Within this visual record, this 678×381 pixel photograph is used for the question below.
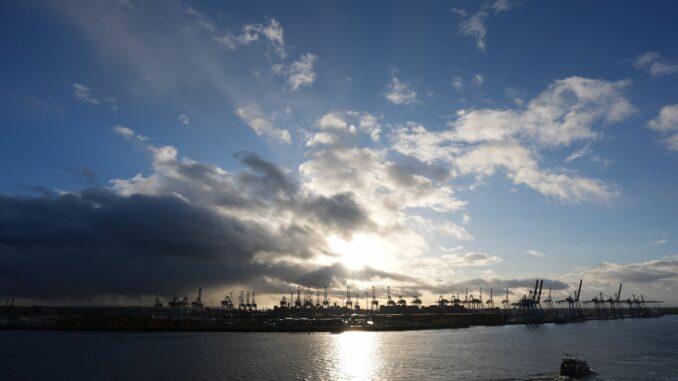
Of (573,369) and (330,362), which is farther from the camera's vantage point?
(330,362)

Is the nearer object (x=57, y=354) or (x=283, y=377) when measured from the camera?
(x=283, y=377)

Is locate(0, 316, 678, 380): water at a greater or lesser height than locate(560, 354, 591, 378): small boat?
lesser

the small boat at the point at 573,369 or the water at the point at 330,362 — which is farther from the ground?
the small boat at the point at 573,369

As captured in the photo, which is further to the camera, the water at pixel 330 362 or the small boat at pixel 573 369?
the water at pixel 330 362

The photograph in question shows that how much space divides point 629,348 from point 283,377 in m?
85.8

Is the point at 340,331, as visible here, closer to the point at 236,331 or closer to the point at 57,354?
the point at 236,331

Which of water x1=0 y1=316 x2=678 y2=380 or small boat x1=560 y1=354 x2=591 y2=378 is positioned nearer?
small boat x1=560 y1=354 x2=591 y2=378

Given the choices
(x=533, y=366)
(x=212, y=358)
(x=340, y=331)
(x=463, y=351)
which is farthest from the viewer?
(x=340, y=331)

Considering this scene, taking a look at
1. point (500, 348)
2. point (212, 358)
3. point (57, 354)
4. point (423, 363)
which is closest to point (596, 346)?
point (500, 348)

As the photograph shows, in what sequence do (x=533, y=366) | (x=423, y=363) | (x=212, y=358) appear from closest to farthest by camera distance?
(x=533, y=366)
(x=423, y=363)
(x=212, y=358)

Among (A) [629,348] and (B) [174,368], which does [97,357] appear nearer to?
(B) [174,368]

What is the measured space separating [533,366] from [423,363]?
61.4ft

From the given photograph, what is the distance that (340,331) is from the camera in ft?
607

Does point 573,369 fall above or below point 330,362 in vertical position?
above
